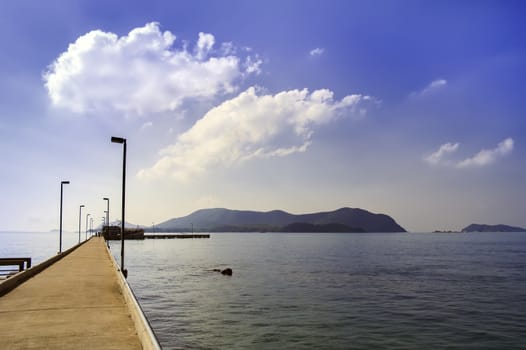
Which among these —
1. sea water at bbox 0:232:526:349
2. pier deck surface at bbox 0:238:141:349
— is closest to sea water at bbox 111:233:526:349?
sea water at bbox 0:232:526:349

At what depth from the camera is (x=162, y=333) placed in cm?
2069

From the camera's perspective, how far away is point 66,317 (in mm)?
12000

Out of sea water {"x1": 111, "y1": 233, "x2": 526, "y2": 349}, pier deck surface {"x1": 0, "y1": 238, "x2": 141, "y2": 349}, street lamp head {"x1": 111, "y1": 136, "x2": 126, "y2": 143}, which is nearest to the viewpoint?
pier deck surface {"x1": 0, "y1": 238, "x2": 141, "y2": 349}

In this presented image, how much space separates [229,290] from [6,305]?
23471 millimetres

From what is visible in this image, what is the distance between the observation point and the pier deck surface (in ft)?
30.9

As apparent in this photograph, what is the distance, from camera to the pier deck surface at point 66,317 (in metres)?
9.41

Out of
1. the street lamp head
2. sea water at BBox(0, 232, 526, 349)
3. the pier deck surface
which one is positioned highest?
the street lamp head

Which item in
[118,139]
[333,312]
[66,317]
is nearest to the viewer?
[66,317]

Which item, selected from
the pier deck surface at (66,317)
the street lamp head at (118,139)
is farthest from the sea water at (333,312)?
the street lamp head at (118,139)

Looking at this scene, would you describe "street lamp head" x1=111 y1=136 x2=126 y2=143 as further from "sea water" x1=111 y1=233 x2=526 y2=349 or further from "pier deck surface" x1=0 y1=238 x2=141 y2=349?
"sea water" x1=111 y1=233 x2=526 y2=349

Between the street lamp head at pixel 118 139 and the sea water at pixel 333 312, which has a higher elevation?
the street lamp head at pixel 118 139

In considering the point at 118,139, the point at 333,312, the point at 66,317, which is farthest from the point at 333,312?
the point at 66,317

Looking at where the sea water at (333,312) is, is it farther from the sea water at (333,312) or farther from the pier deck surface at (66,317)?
the pier deck surface at (66,317)

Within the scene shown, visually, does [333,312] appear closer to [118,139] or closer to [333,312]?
[333,312]
